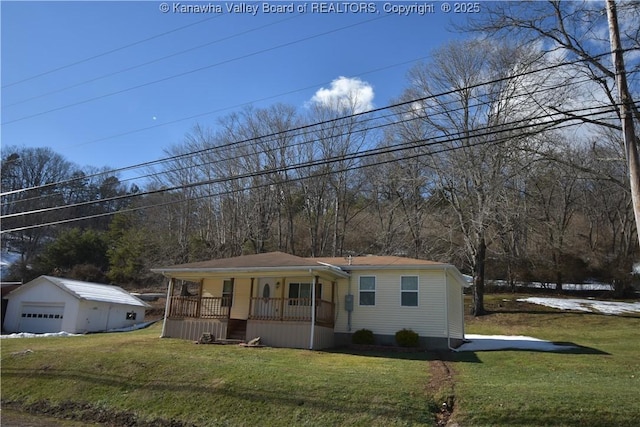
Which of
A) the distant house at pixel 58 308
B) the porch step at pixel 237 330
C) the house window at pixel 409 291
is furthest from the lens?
the distant house at pixel 58 308

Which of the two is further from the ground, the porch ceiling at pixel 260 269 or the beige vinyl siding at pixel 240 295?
the porch ceiling at pixel 260 269

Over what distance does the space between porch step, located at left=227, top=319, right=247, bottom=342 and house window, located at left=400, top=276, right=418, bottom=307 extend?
21.2 feet

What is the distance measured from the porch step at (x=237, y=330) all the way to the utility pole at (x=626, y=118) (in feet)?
45.9

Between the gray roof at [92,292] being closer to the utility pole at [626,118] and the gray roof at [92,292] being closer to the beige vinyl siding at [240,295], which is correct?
the beige vinyl siding at [240,295]

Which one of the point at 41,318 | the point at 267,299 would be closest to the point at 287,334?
the point at 267,299

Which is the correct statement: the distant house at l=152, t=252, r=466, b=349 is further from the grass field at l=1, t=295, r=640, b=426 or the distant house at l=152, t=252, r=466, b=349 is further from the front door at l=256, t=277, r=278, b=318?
the grass field at l=1, t=295, r=640, b=426

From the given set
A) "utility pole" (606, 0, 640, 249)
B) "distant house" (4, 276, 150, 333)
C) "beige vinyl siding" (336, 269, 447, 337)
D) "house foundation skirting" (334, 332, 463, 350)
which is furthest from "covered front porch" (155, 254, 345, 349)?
"distant house" (4, 276, 150, 333)

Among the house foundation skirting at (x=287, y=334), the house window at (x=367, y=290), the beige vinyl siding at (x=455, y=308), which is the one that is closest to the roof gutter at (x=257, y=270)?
the house window at (x=367, y=290)

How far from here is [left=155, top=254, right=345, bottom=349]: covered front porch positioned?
56.2ft

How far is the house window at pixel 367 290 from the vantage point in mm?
18266

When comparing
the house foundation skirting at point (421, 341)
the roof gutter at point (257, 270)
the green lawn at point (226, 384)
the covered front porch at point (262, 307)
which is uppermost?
the roof gutter at point (257, 270)

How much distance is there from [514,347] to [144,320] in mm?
26547

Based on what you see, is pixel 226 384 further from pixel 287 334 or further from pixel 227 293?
pixel 227 293

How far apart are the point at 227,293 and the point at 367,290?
6.44 meters
